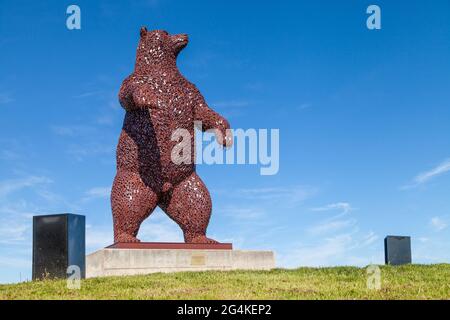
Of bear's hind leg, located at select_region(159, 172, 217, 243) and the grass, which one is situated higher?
bear's hind leg, located at select_region(159, 172, 217, 243)

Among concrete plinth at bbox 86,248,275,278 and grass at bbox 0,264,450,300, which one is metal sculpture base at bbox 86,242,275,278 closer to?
concrete plinth at bbox 86,248,275,278

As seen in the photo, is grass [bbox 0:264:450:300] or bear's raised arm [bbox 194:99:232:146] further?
bear's raised arm [bbox 194:99:232:146]

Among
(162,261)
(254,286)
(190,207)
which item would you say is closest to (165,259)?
(162,261)

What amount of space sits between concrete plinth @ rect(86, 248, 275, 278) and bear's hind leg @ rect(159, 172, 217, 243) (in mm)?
500

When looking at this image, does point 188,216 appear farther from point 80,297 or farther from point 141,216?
point 80,297

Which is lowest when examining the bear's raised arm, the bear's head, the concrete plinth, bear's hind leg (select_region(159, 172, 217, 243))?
the concrete plinth

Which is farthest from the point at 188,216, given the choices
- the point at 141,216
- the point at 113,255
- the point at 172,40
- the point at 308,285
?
the point at 308,285

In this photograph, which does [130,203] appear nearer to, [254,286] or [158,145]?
[158,145]

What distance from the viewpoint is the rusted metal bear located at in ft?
44.0

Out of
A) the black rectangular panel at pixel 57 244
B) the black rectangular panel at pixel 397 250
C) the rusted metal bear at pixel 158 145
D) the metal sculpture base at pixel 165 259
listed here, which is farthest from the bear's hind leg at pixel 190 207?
the black rectangular panel at pixel 397 250

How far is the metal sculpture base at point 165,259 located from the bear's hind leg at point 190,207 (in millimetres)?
361

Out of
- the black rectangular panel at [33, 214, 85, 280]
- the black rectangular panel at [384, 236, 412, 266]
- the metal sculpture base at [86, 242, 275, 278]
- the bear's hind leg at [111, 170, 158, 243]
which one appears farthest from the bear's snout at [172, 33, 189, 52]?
the black rectangular panel at [384, 236, 412, 266]

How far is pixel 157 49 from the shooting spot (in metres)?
13.9

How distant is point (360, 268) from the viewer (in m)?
12.1
